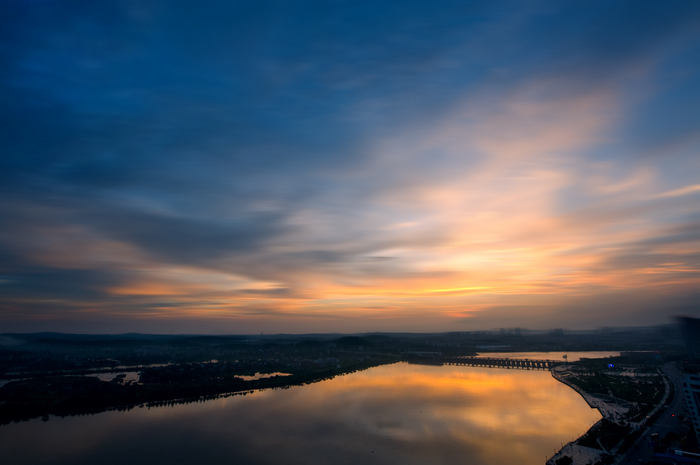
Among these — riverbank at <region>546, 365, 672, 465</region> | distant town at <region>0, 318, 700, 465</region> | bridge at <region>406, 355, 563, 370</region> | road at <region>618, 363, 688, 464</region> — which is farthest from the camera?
bridge at <region>406, 355, 563, 370</region>

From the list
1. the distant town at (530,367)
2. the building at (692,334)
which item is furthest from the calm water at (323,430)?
the building at (692,334)

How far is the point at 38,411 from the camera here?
1952 cm

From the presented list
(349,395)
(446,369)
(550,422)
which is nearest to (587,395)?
(550,422)

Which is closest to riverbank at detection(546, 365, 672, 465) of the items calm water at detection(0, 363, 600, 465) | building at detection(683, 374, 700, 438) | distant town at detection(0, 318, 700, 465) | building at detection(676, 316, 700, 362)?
distant town at detection(0, 318, 700, 465)

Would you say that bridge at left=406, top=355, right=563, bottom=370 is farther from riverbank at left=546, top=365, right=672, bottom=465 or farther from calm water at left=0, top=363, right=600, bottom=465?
calm water at left=0, top=363, right=600, bottom=465

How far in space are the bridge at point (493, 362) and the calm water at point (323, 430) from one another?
51.4 feet

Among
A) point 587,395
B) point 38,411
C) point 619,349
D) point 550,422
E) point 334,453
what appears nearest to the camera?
point 334,453

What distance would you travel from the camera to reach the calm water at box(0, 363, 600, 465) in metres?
13.1

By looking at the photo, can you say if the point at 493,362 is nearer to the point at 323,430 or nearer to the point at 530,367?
the point at 530,367

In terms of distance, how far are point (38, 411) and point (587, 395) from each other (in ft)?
109

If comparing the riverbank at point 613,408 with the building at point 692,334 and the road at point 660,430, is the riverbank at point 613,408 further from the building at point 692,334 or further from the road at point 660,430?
A: the building at point 692,334

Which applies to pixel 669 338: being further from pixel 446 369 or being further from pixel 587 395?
pixel 587 395

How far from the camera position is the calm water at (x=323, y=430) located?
13055 millimetres

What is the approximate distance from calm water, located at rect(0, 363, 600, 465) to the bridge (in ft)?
51.4
